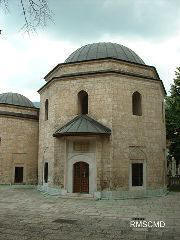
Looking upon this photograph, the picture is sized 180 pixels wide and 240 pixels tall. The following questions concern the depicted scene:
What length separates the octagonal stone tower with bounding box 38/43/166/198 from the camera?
13.2m

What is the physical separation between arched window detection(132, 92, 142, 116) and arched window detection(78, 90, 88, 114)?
2.65 m

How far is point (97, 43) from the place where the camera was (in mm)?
17047

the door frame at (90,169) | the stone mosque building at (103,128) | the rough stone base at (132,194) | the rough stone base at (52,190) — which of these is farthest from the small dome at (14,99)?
the rough stone base at (132,194)

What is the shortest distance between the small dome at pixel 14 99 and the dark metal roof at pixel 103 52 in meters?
5.96

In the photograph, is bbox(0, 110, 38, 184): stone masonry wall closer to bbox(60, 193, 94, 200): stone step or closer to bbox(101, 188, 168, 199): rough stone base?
bbox(60, 193, 94, 200): stone step

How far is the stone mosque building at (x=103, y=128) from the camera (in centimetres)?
1319

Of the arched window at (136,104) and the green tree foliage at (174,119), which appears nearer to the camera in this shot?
the arched window at (136,104)

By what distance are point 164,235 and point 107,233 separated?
4.67 feet

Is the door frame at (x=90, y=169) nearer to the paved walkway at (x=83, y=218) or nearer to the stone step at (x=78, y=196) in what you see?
the stone step at (x=78, y=196)

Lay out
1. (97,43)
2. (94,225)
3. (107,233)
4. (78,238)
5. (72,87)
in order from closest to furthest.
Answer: (78,238), (107,233), (94,225), (72,87), (97,43)

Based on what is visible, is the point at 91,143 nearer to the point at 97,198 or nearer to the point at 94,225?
the point at 97,198

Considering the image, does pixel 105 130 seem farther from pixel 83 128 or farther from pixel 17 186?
pixel 17 186

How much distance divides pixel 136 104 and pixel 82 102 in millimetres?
2982

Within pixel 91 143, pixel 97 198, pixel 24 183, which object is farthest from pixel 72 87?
pixel 24 183
